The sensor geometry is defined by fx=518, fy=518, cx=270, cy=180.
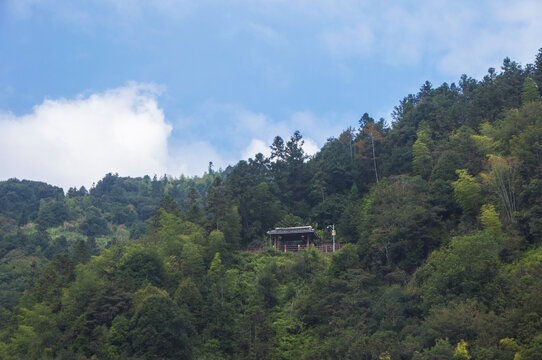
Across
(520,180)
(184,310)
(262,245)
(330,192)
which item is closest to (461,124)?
(330,192)

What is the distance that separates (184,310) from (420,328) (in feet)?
41.2

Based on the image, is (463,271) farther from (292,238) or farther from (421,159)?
(292,238)

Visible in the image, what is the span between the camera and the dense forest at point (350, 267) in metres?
24.6

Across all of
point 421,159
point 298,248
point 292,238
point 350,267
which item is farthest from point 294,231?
point 421,159

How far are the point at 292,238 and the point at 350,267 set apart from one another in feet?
28.6

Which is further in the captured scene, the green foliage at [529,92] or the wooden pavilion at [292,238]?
the green foliage at [529,92]

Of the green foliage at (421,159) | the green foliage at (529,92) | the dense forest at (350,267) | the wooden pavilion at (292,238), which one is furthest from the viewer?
the green foliage at (529,92)

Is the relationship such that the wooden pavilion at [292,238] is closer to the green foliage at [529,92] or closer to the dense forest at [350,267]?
the dense forest at [350,267]

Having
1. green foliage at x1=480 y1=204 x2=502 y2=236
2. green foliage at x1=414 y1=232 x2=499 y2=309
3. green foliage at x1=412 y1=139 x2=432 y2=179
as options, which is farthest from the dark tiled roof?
green foliage at x1=480 y1=204 x2=502 y2=236

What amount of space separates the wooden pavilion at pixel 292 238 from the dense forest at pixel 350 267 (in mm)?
1436

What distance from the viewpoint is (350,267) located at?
100 feet

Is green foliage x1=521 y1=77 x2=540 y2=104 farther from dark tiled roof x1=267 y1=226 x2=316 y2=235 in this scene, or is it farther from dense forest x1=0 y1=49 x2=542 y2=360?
dark tiled roof x1=267 y1=226 x2=316 y2=235

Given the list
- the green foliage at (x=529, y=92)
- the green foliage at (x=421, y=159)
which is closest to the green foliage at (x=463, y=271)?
the green foliage at (x=421, y=159)

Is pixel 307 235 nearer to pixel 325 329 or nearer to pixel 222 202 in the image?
pixel 222 202
